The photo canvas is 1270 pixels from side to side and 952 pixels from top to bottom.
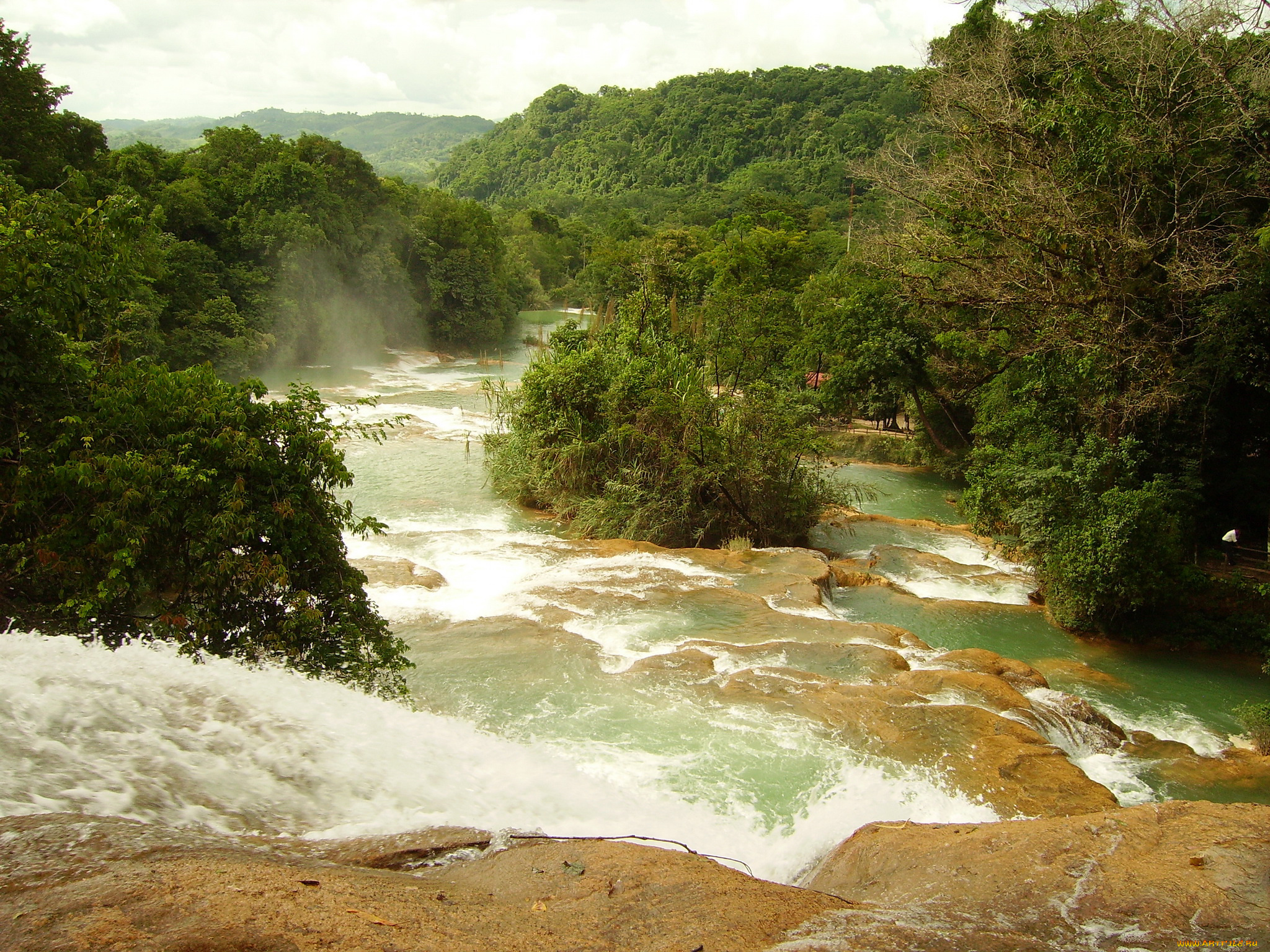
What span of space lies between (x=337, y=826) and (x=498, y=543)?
8.03 metres

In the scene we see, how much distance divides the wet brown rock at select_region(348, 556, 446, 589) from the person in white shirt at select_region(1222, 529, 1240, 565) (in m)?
10.7

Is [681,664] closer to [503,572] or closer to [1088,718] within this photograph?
[503,572]

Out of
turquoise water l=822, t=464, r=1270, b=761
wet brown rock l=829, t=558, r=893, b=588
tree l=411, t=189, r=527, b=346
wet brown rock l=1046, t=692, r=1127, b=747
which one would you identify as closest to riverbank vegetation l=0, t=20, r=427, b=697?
wet brown rock l=1046, t=692, r=1127, b=747

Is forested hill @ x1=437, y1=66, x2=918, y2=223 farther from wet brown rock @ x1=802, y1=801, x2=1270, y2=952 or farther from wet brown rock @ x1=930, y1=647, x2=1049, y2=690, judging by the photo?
wet brown rock @ x1=802, y1=801, x2=1270, y2=952

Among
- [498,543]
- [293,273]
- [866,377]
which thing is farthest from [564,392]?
[293,273]

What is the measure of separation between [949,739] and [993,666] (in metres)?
2.03

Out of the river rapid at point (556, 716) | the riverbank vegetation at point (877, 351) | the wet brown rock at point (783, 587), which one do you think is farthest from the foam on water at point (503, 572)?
the riverbank vegetation at point (877, 351)

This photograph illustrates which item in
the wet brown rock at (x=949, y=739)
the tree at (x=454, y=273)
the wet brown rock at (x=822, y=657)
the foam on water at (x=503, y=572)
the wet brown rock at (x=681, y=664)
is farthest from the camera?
the tree at (x=454, y=273)

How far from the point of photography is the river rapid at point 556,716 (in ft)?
17.0

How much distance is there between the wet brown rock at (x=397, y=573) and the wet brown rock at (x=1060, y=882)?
22.5 ft

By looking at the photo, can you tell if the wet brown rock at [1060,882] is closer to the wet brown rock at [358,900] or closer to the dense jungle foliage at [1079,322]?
the wet brown rock at [358,900]

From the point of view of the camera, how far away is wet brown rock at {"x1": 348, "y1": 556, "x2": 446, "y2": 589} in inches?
429

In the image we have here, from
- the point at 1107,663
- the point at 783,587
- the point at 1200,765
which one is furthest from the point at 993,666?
the point at 1107,663

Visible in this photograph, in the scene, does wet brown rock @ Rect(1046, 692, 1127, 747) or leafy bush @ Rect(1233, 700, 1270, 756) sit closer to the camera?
wet brown rock @ Rect(1046, 692, 1127, 747)
